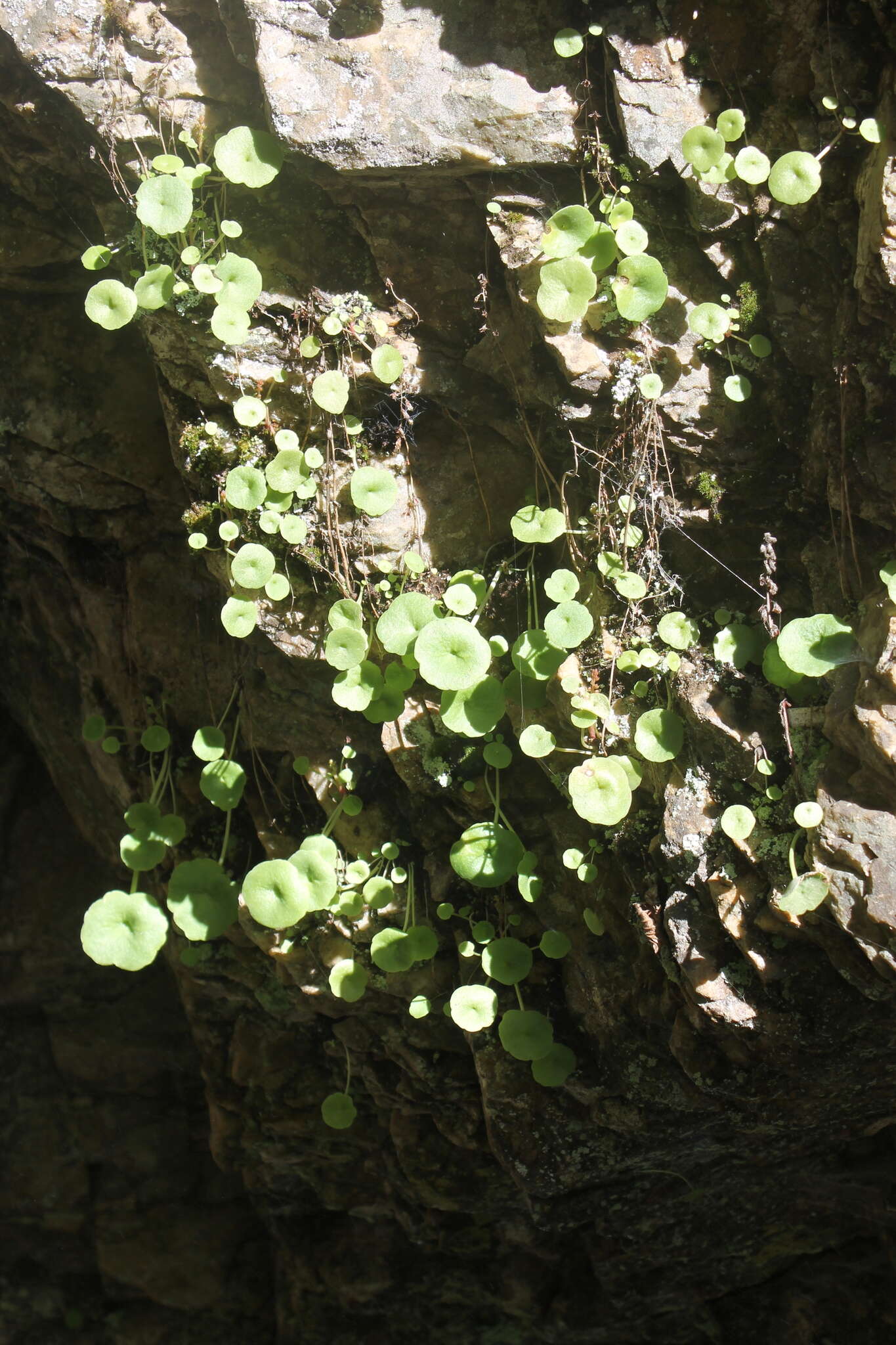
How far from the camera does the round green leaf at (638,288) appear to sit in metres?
2.38

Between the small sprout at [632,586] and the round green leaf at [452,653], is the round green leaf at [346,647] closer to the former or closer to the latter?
the round green leaf at [452,653]

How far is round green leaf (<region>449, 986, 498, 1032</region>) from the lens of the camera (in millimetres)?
2793

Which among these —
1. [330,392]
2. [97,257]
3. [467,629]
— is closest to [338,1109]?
[467,629]

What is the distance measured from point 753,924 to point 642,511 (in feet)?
3.82

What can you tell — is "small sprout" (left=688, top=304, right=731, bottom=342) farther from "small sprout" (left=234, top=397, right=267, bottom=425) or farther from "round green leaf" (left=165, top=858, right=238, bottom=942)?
"round green leaf" (left=165, top=858, right=238, bottom=942)

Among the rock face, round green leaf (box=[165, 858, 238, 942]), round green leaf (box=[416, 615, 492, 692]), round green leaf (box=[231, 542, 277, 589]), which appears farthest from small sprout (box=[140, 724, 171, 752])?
round green leaf (box=[416, 615, 492, 692])

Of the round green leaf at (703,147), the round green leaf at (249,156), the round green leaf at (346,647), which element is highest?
the round green leaf at (249,156)

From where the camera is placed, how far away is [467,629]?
2.54 m

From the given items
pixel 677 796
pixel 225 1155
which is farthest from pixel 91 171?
pixel 225 1155

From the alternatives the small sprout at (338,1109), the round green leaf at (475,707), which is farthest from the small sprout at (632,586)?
the small sprout at (338,1109)

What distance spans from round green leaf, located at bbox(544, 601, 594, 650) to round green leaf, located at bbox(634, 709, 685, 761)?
0.94 feet

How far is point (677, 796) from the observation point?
2555 mm

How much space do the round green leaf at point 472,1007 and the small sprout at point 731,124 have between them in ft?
8.00

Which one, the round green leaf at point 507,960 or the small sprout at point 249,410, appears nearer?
the small sprout at point 249,410
